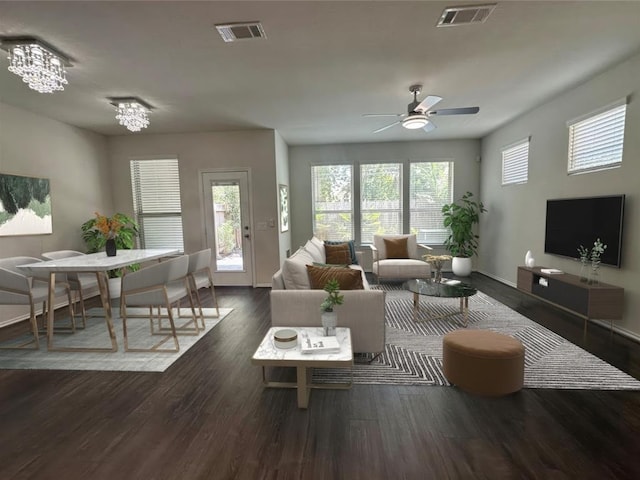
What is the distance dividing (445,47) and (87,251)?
571cm

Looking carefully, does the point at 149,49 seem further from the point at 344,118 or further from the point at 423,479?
the point at 423,479

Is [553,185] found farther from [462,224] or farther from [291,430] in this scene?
[291,430]

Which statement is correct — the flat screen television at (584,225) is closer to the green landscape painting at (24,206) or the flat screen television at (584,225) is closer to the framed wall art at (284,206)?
the framed wall art at (284,206)

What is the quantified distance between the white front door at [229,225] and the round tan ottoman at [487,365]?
396cm

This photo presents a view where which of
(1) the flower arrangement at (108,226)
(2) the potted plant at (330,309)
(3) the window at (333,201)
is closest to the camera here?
(2) the potted plant at (330,309)

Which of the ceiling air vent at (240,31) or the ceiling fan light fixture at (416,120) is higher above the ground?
the ceiling air vent at (240,31)

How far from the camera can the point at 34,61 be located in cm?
237

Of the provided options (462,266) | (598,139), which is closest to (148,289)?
(598,139)

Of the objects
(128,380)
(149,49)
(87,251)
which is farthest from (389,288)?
(87,251)

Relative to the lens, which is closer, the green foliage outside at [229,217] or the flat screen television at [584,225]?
the flat screen television at [584,225]

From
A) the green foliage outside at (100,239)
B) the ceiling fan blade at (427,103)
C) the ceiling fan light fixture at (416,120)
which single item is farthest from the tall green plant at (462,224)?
the green foliage outside at (100,239)

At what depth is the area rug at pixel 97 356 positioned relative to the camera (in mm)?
2635

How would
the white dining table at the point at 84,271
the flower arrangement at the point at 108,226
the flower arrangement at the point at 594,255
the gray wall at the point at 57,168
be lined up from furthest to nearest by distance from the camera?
the gray wall at the point at 57,168, the flower arrangement at the point at 108,226, the flower arrangement at the point at 594,255, the white dining table at the point at 84,271

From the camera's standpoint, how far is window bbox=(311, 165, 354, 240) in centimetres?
639
